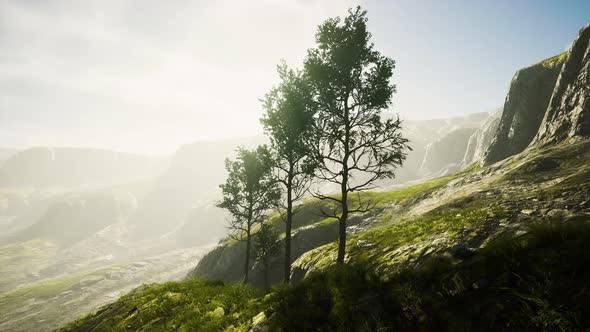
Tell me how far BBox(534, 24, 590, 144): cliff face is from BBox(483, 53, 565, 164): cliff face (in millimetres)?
10065

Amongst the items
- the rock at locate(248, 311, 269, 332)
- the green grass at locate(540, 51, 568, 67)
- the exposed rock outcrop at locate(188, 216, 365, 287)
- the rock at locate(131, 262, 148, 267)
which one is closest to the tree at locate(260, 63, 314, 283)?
the rock at locate(248, 311, 269, 332)

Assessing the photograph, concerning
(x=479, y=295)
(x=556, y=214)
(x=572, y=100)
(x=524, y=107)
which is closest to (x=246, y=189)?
(x=556, y=214)

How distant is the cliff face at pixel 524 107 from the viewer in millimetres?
44719

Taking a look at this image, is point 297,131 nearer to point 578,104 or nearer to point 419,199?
point 419,199

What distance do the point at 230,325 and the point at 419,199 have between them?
107ft

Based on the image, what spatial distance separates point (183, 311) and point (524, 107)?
59236mm

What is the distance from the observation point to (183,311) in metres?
12.6

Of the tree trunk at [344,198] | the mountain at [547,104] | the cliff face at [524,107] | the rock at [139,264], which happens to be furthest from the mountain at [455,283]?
the rock at [139,264]

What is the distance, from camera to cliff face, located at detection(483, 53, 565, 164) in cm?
4472

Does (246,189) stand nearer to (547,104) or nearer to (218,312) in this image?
(218,312)

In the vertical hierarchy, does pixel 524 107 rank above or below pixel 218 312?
Result: above

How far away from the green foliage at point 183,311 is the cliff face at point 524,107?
5216 centimetres

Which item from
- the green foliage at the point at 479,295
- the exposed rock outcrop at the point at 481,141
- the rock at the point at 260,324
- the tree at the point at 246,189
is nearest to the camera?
the green foliage at the point at 479,295

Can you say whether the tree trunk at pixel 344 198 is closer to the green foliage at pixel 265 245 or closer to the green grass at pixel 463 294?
the green grass at pixel 463 294
